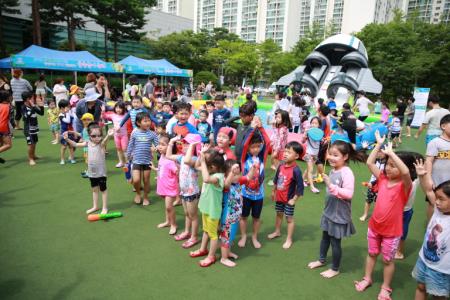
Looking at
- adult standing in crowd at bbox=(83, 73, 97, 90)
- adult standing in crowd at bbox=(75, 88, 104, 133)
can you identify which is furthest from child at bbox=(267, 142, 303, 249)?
adult standing in crowd at bbox=(83, 73, 97, 90)

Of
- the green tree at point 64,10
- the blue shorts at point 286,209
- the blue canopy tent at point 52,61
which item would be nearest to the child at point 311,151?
the blue shorts at point 286,209

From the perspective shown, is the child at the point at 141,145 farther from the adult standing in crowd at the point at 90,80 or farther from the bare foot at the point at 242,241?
the adult standing in crowd at the point at 90,80

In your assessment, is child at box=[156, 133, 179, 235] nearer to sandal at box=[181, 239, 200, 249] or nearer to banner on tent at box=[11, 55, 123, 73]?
sandal at box=[181, 239, 200, 249]

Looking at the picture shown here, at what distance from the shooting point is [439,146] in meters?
3.90

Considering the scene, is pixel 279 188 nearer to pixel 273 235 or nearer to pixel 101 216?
pixel 273 235

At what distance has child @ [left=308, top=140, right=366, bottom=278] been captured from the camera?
3227 millimetres

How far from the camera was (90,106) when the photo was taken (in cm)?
677

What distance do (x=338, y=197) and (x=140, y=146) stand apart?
3.11 m

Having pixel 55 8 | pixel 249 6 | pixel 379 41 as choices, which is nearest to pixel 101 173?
pixel 55 8

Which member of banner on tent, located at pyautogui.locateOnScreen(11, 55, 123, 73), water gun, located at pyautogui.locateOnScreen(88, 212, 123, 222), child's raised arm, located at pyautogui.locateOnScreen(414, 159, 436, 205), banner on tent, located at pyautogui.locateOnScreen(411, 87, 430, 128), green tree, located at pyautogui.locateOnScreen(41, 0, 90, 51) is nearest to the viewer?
child's raised arm, located at pyautogui.locateOnScreen(414, 159, 436, 205)

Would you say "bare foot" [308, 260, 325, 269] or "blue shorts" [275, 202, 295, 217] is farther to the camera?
"blue shorts" [275, 202, 295, 217]

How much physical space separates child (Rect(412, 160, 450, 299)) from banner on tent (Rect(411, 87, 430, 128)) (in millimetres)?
15185

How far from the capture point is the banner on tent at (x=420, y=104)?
15.3 meters

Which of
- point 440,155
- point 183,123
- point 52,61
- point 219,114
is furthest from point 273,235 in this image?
point 52,61
